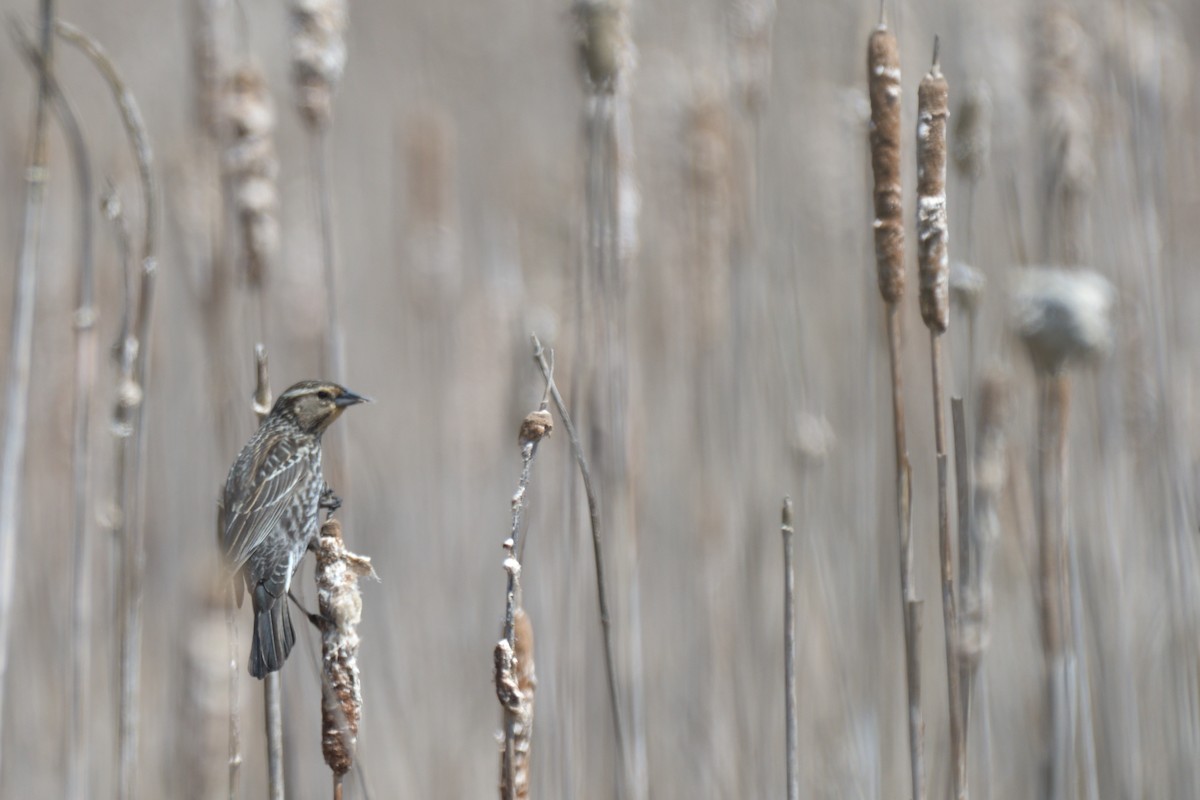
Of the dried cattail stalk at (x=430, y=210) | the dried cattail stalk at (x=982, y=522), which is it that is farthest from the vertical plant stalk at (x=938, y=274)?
the dried cattail stalk at (x=430, y=210)

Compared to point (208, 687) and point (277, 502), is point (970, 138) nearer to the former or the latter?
point (277, 502)

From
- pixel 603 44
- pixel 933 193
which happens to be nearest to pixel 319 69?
pixel 603 44

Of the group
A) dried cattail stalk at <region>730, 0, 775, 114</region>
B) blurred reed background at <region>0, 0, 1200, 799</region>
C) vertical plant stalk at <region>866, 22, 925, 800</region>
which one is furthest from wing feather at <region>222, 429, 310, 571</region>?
dried cattail stalk at <region>730, 0, 775, 114</region>

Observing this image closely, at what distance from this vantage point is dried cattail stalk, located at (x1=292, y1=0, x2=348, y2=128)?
1.98 meters

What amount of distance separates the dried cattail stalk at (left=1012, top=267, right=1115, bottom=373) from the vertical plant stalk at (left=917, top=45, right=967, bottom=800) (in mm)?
131

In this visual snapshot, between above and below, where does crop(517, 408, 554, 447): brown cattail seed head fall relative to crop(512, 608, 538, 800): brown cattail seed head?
above

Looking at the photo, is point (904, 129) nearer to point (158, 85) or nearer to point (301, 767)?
point (301, 767)

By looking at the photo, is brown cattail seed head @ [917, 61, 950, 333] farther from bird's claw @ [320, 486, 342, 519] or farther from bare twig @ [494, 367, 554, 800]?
bird's claw @ [320, 486, 342, 519]

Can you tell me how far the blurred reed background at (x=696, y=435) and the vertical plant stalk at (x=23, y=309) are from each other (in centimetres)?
29

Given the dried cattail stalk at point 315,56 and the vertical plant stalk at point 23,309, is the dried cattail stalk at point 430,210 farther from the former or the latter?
the vertical plant stalk at point 23,309

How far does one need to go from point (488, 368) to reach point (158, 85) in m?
1.97

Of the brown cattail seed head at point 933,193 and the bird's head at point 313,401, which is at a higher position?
the brown cattail seed head at point 933,193

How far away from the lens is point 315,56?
2.00 meters

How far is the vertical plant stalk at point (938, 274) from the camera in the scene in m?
1.29
